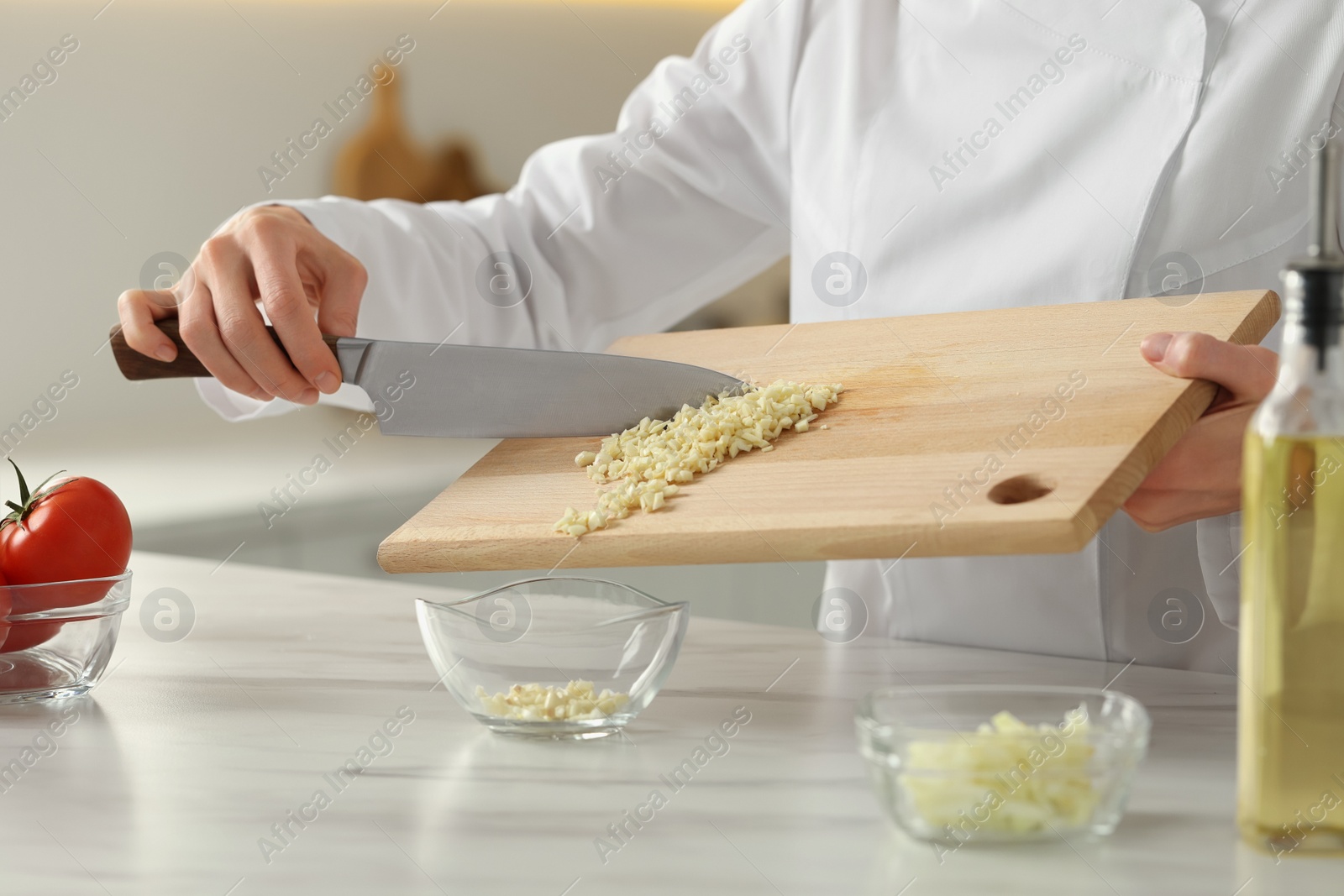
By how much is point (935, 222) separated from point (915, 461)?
0.39m

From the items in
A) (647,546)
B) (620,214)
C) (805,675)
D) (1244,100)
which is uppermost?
(1244,100)

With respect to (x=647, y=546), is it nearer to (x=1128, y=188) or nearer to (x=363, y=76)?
(x=1128, y=188)

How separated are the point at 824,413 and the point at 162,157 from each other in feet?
4.17

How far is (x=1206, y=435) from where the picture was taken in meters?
0.75

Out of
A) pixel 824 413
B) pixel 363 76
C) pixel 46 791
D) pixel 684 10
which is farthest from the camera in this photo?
pixel 684 10

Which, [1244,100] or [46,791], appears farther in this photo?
[1244,100]

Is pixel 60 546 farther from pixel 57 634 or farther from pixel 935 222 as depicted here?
pixel 935 222

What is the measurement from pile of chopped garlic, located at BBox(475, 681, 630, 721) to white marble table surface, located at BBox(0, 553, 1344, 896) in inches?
0.7

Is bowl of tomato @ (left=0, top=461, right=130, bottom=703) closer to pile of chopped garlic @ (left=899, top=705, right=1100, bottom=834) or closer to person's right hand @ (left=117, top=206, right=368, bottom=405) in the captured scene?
person's right hand @ (left=117, top=206, right=368, bottom=405)

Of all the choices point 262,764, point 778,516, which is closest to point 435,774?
point 262,764

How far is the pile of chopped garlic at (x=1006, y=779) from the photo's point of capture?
1.75ft

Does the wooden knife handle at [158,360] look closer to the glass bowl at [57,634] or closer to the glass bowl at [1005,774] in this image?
the glass bowl at [57,634]

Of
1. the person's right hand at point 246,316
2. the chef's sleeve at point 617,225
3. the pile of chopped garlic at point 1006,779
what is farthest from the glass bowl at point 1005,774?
the chef's sleeve at point 617,225

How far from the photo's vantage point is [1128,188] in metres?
0.95
